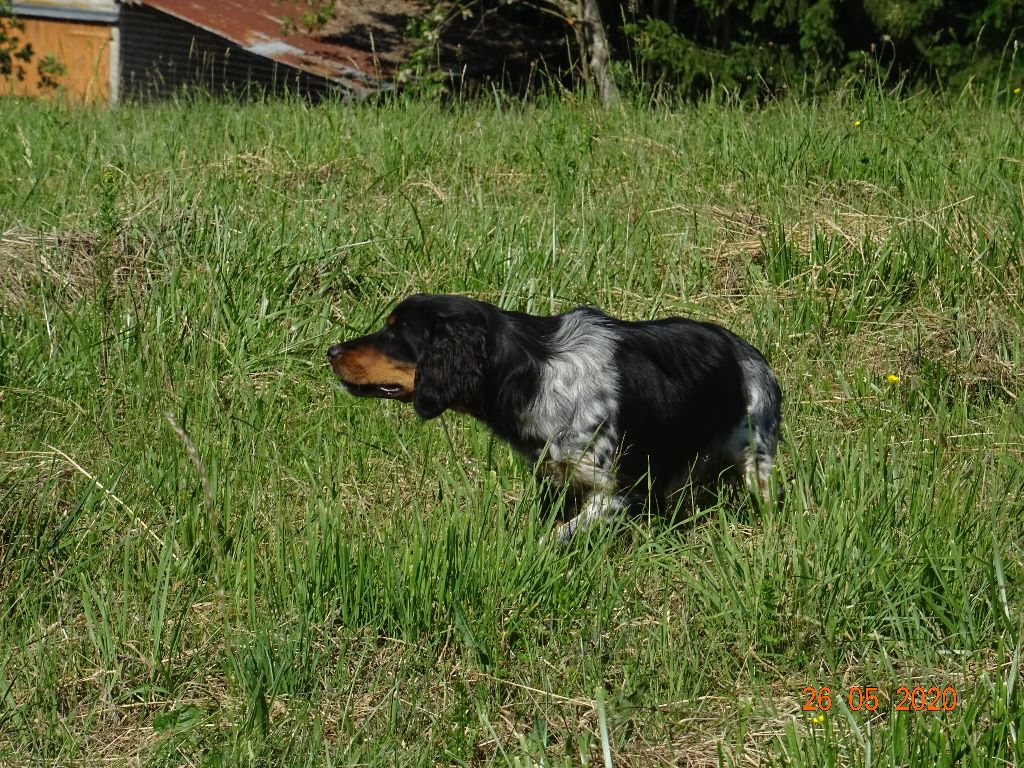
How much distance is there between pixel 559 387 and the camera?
4.51 m

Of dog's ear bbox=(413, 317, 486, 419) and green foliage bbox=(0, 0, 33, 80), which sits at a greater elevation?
dog's ear bbox=(413, 317, 486, 419)

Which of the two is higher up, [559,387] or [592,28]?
[592,28]

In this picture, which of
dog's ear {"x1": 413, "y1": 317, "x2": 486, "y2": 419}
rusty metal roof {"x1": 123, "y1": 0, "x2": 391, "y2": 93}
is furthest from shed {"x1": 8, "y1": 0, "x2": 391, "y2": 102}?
dog's ear {"x1": 413, "y1": 317, "x2": 486, "y2": 419}

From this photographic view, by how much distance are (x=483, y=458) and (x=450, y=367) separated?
0.56 metres

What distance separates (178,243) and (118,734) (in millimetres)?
3433

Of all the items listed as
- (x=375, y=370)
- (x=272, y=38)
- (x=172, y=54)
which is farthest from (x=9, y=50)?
(x=375, y=370)

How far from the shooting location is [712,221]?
22.0 ft

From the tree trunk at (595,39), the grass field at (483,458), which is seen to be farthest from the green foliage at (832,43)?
the grass field at (483,458)

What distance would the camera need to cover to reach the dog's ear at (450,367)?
4.39 metres
